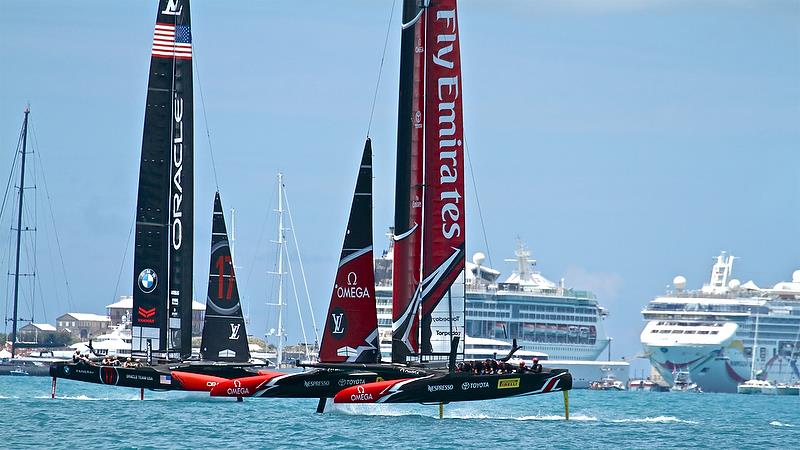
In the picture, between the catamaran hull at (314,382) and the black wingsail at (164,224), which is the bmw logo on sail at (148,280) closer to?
the black wingsail at (164,224)

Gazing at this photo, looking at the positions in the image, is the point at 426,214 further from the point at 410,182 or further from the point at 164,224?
the point at 164,224

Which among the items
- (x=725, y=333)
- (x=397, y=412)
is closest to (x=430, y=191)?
(x=397, y=412)

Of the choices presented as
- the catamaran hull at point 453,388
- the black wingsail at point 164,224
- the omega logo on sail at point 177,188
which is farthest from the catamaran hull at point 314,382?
the omega logo on sail at point 177,188

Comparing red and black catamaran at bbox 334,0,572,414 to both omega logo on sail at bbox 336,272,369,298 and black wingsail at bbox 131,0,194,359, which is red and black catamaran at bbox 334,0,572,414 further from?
black wingsail at bbox 131,0,194,359

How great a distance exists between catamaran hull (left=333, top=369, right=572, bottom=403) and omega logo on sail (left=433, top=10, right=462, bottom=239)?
345cm

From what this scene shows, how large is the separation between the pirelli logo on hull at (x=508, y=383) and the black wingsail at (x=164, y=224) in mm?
13047

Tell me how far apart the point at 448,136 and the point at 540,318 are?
85.2 meters

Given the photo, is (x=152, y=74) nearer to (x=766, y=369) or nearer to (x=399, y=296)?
(x=399, y=296)

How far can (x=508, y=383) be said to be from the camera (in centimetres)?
3109

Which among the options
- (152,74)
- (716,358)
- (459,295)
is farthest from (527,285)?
(459,295)

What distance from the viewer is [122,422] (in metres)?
32.8

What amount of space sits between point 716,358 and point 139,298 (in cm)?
7795

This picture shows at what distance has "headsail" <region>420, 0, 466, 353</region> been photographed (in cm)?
3262

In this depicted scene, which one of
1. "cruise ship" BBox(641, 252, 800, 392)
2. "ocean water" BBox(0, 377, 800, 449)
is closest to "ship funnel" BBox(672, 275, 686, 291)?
"cruise ship" BBox(641, 252, 800, 392)
